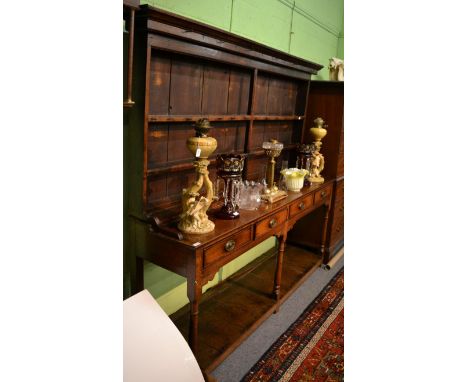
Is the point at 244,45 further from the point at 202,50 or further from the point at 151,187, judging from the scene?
the point at 151,187

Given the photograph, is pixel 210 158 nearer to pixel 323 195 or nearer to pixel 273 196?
pixel 273 196

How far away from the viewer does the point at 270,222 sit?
2.10 metres

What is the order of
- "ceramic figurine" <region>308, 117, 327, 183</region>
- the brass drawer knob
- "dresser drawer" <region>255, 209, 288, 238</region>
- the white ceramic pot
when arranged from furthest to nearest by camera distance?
"ceramic figurine" <region>308, 117, 327, 183</region> → the white ceramic pot → "dresser drawer" <region>255, 209, 288, 238</region> → the brass drawer knob

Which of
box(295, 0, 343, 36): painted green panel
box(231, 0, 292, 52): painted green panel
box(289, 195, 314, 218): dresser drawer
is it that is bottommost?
box(289, 195, 314, 218): dresser drawer

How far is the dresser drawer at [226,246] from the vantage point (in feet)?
5.27

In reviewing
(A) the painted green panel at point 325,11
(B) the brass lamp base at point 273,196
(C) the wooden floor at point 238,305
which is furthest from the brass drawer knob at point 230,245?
(A) the painted green panel at point 325,11


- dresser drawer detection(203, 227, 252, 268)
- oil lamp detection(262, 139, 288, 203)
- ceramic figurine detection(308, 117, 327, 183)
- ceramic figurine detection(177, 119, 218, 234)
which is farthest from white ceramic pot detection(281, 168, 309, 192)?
ceramic figurine detection(177, 119, 218, 234)

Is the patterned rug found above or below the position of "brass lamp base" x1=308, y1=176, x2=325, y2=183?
below

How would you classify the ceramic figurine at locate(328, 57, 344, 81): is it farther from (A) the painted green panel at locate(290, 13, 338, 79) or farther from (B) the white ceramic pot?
(B) the white ceramic pot

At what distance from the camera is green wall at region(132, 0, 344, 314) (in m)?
2.03

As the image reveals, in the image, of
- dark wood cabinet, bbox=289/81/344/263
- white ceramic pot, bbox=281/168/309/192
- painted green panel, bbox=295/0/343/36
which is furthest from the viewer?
painted green panel, bbox=295/0/343/36

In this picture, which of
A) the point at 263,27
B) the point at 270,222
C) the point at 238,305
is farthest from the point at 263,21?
the point at 238,305

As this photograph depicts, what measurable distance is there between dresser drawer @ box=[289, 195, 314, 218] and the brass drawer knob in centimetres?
68
